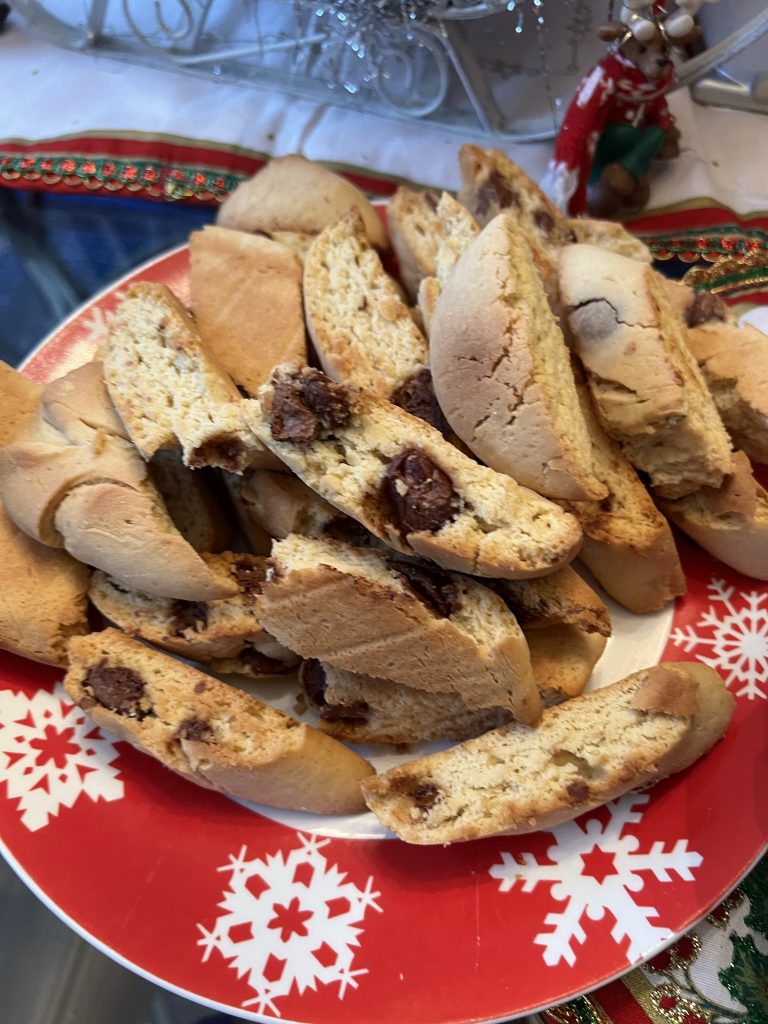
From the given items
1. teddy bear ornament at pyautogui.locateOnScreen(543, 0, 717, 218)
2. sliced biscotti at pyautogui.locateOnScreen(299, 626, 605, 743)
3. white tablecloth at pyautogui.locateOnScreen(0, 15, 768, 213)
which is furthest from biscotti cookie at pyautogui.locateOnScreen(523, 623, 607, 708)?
white tablecloth at pyautogui.locateOnScreen(0, 15, 768, 213)

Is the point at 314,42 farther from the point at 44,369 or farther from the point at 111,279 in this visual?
the point at 44,369

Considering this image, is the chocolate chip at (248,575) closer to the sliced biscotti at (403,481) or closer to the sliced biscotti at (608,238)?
the sliced biscotti at (403,481)

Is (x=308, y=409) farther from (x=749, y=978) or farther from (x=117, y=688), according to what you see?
(x=749, y=978)

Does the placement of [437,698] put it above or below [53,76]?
below

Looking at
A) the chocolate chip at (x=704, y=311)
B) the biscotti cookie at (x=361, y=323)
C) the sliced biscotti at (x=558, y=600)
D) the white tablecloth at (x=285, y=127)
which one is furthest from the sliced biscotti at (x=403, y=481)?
the white tablecloth at (x=285, y=127)

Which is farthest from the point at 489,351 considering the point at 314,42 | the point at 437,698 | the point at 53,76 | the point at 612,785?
the point at 53,76

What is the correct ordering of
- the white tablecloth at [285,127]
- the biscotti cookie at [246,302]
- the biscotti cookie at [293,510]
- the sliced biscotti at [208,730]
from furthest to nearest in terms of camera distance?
the white tablecloth at [285,127] → the biscotti cookie at [246,302] → the biscotti cookie at [293,510] → the sliced biscotti at [208,730]

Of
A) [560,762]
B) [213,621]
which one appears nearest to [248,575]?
[213,621]
